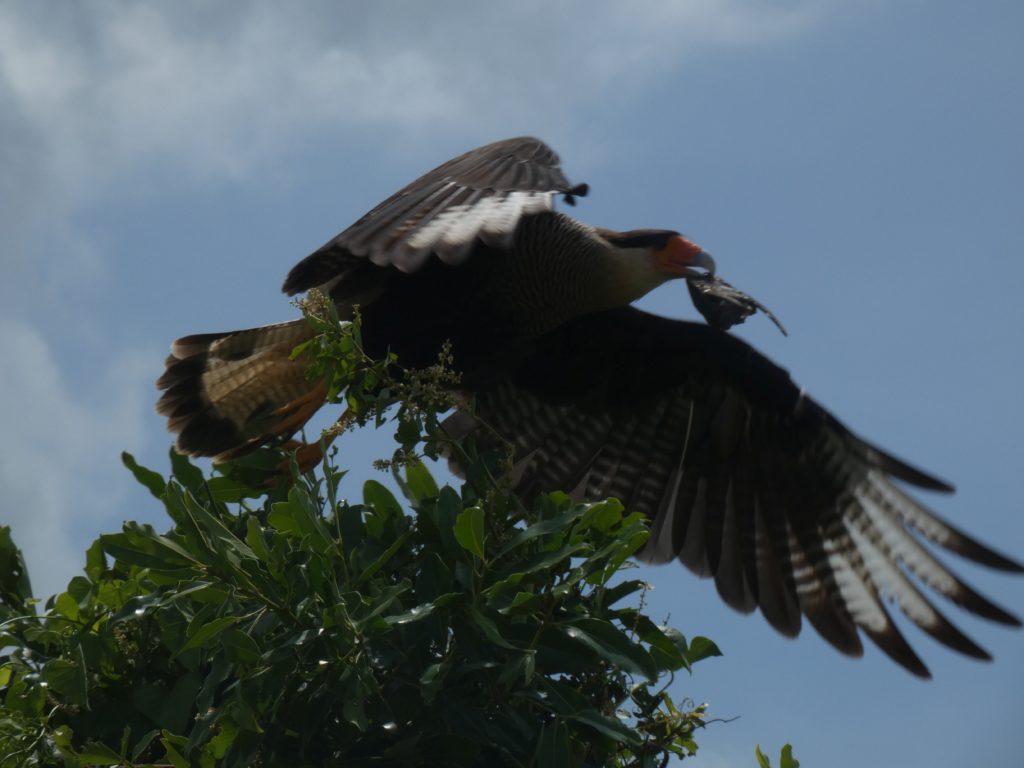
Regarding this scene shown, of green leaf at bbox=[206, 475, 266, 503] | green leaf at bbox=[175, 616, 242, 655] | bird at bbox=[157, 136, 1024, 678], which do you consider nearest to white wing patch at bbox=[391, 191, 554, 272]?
bird at bbox=[157, 136, 1024, 678]

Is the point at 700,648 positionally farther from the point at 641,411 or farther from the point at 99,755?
the point at 641,411

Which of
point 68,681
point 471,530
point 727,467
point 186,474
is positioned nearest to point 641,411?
point 727,467

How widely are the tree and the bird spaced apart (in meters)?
1.66

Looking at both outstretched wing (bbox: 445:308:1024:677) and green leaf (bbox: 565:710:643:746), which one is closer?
green leaf (bbox: 565:710:643:746)

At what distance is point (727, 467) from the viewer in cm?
541

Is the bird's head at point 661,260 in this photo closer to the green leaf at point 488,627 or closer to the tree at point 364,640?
the tree at point 364,640

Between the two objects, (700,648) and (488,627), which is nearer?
(488,627)

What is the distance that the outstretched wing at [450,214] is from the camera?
3.69 m

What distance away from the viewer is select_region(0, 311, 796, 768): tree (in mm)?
2525

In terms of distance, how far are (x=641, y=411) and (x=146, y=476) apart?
2.63 metres

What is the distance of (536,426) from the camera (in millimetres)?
5504

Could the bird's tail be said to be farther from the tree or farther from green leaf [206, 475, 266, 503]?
the tree

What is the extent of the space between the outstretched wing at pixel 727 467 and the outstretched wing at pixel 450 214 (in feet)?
3.32

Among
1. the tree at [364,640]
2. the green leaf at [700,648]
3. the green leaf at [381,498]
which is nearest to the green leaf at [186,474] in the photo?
the tree at [364,640]
